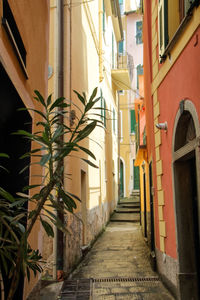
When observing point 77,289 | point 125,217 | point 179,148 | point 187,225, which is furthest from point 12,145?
point 125,217

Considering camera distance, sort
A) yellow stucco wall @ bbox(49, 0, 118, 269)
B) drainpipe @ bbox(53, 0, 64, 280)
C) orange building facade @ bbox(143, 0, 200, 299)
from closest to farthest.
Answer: orange building facade @ bbox(143, 0, 200, 299) → drainpipe @ bbox(53, 0, 64, 280) → yellow stucco wall @ bbox(49, 0, 118, 269)

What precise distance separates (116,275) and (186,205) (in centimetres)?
247

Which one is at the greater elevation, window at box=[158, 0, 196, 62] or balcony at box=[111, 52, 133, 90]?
balcony at box=[111, 52, 133, 90]

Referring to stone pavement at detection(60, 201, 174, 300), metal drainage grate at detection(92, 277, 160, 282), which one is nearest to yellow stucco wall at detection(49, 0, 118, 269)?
stone pavement at detection(60, 201, 174, 300)

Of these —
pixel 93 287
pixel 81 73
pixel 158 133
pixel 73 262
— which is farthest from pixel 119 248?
pixel 81 73

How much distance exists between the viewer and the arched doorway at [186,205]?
4980mm

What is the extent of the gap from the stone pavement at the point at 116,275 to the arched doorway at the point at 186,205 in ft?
2.02

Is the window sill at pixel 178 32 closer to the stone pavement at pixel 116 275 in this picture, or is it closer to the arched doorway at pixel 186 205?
the arched doorway at pixel 186 205

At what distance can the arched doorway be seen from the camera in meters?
4.98

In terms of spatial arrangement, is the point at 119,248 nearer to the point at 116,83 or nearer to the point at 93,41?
the point at 93,41

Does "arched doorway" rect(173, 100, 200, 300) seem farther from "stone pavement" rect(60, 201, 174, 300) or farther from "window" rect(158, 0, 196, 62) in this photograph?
"window" rect(158, 0, 196, 62)

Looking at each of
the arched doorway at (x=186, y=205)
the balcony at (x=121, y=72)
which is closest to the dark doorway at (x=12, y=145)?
the arched doorway at (x=186, y=205)

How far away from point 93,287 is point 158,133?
3.11 meters

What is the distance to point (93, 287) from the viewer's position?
20.2 ft
